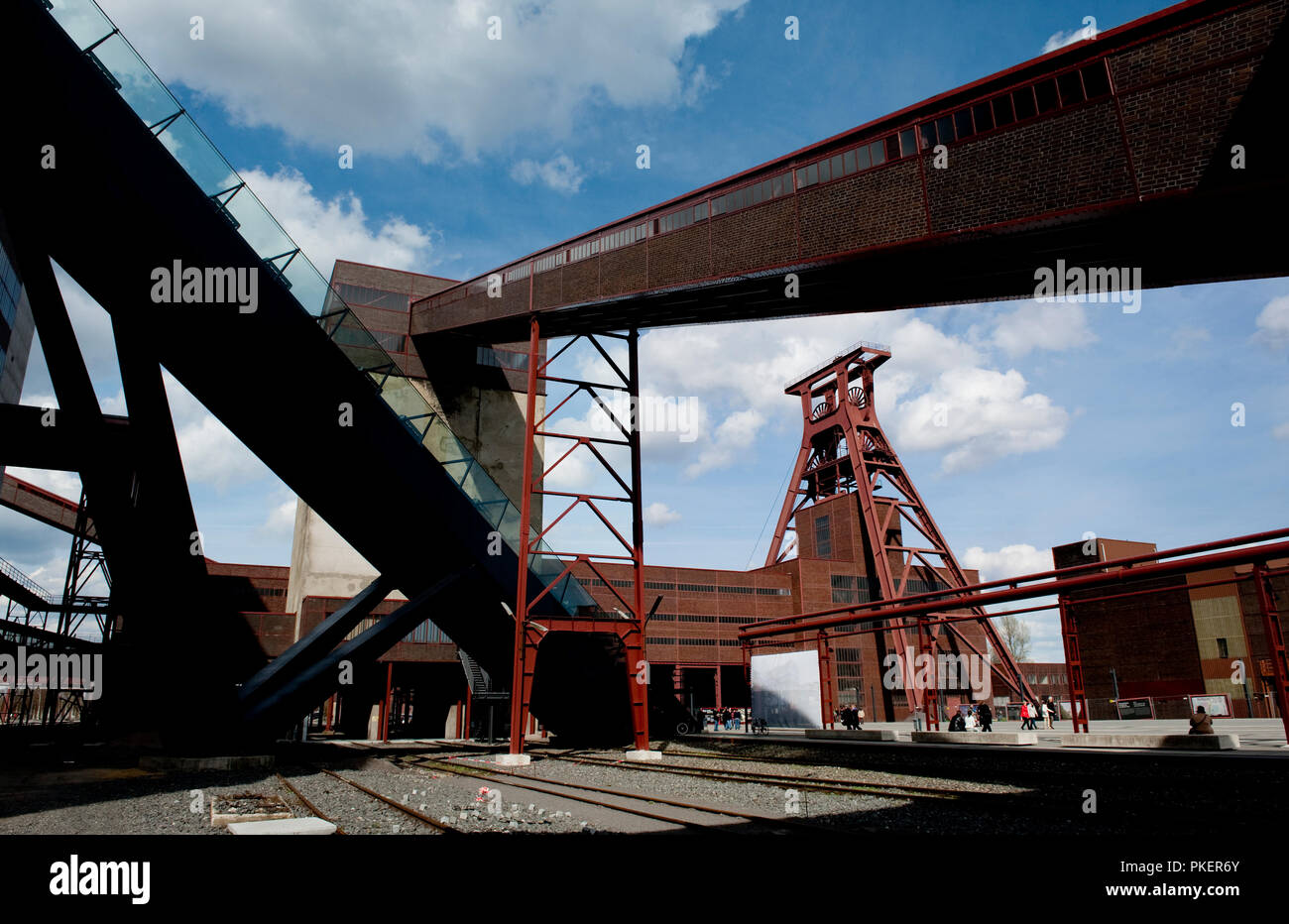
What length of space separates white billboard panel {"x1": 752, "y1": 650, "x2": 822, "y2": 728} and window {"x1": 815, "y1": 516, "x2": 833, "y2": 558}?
95.1 ft

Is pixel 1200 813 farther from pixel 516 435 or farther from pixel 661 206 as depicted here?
pixel 516 435

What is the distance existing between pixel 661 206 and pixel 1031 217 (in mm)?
8747

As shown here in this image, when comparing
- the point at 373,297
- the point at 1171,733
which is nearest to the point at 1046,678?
the point at 1171,733

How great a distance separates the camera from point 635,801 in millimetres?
9539

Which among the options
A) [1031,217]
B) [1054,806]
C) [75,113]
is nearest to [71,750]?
[75,113]

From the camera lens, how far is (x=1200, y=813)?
7.61 meters

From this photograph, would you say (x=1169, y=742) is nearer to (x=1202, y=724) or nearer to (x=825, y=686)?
(x=1202, y=724)

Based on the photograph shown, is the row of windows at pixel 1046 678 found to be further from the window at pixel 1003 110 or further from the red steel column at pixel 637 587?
the window at pixel 1003 110

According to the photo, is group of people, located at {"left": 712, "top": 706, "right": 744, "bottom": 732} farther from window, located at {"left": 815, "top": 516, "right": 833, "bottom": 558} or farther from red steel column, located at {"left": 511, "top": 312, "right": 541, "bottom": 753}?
red steel column, located at {"left": 511, "top": 312, "right": 541, "bottom": 753}

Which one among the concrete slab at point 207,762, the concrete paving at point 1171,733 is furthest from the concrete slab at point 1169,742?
the concrete slab at point 207,762

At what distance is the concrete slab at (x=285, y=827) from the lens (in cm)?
677

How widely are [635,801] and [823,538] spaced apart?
46.6 meters

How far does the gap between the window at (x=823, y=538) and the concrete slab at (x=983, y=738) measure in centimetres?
3599
